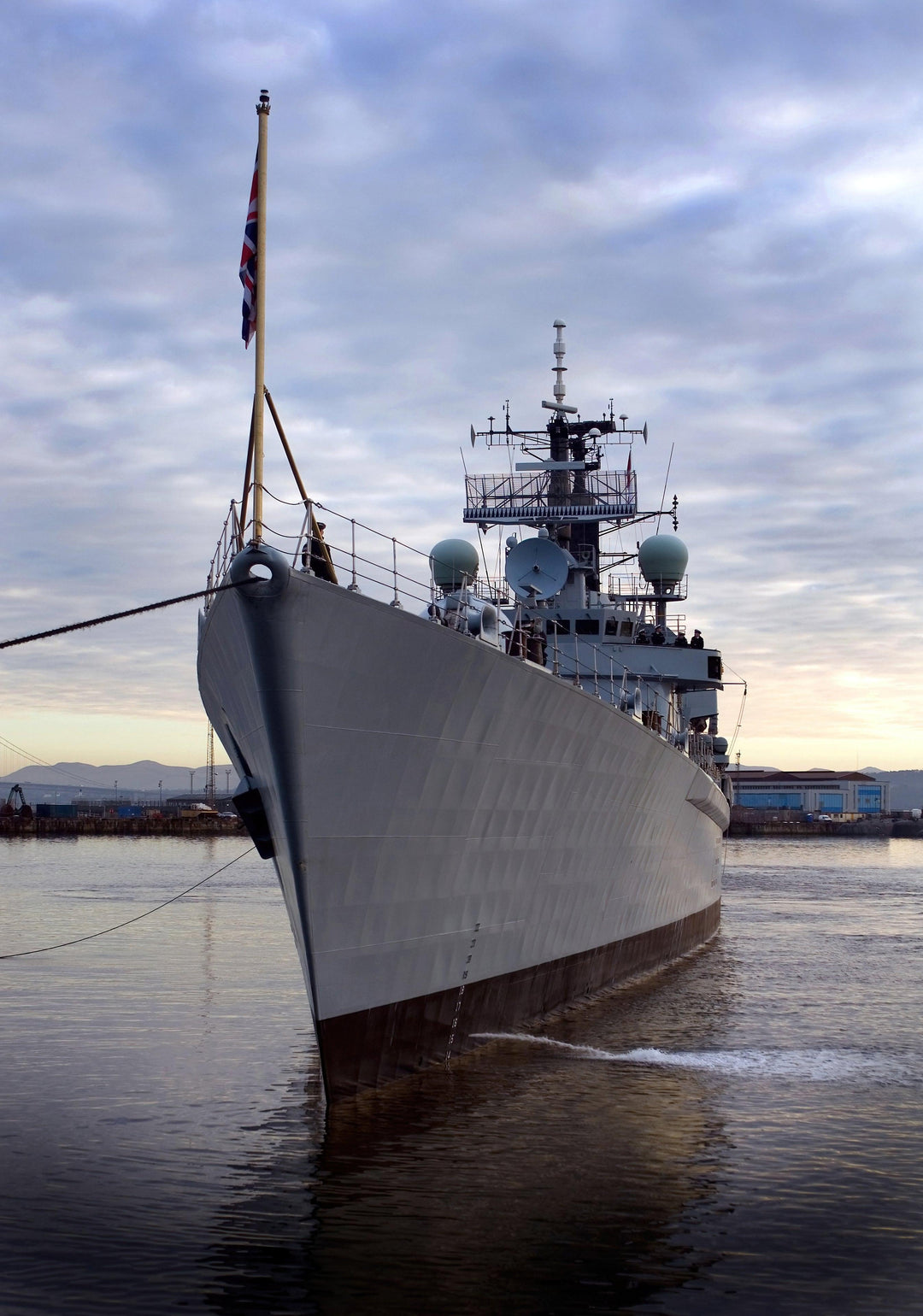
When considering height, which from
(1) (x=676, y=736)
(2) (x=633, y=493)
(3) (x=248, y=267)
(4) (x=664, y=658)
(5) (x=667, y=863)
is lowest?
(5) (x=667, y=863)

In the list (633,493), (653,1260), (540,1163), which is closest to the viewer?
(653,1260)

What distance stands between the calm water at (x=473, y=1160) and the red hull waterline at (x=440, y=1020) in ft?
0.86

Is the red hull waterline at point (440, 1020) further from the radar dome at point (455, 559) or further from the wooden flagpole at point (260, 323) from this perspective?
the radar dome at point (455, 559)

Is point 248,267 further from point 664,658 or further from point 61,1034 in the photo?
point 664,658

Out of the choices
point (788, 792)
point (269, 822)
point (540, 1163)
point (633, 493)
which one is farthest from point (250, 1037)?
point (788, 792)

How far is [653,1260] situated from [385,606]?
5.08 metres

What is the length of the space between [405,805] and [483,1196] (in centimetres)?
326

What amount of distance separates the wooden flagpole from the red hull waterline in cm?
420

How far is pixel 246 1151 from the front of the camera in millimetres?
9203

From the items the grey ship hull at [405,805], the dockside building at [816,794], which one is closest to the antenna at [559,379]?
the grey ship hull at [405,805]

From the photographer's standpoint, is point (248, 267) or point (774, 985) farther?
point (774, 985)

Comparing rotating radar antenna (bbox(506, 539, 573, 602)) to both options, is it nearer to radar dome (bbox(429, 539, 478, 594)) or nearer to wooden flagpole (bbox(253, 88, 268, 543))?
radar dome (bbox(429, 539, 478, 594))

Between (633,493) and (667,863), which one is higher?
(633,493)

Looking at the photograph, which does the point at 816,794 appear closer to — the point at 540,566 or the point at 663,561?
the point at 663,561
